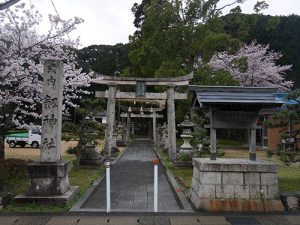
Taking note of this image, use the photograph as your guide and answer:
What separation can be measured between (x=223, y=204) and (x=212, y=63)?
23.9 metres

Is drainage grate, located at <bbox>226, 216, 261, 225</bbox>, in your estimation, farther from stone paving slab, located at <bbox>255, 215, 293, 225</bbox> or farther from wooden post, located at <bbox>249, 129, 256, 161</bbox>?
wooden post, located at <bbox>249, 129, 256, 161</bbox>

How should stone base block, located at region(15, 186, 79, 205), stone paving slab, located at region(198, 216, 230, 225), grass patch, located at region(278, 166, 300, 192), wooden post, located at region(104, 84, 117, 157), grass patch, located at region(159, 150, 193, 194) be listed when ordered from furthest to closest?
1. wooden post, located at region(104, 84, 117, 157)
2. grass patch, located at region(159, 150, 193, 194)
3. grass patch, located at region(278, 166, 300, 192)
4. stone base block, located at region(15, 186, 79, 205)
5. stone paving slab, located at region(198, 216, 230, 225)

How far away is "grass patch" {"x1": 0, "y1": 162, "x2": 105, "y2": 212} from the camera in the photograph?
7.98 meters

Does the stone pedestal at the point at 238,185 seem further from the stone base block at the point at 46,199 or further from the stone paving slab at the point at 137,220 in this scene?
the stone base block at the point at 46,199

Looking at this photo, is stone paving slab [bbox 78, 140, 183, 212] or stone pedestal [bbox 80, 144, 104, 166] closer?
stone paving slab [bbox 78, 140, 183, 212]

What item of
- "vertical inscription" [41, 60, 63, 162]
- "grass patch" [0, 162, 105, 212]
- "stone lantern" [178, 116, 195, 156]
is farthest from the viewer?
"stone lantern" [178, 116, 195, 156]

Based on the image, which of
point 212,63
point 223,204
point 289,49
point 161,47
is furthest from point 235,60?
point 223,204

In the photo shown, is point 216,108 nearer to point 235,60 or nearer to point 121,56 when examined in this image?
point 235,60

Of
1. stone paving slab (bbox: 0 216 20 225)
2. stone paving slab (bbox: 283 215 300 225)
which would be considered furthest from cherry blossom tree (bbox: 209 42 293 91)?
stone paving slab (bbox: 0 216 20 225)

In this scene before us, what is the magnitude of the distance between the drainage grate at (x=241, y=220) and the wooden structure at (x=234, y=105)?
1.70 m

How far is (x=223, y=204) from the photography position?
26.3ft

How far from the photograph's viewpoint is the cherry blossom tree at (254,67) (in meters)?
30.6

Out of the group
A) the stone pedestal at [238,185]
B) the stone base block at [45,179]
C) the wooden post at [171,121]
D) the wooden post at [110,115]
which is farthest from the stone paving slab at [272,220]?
the wooden post at [110,115]

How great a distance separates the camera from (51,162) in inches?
346
